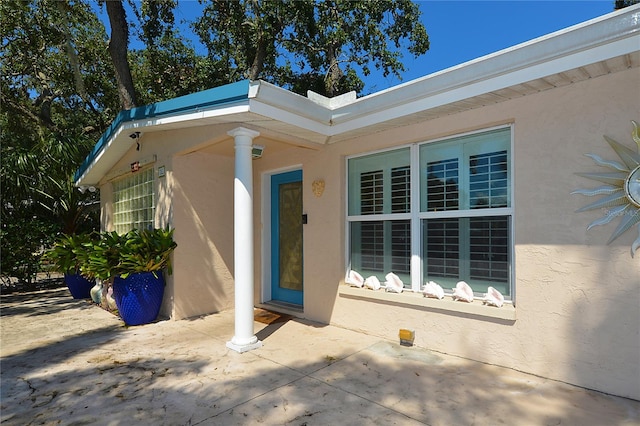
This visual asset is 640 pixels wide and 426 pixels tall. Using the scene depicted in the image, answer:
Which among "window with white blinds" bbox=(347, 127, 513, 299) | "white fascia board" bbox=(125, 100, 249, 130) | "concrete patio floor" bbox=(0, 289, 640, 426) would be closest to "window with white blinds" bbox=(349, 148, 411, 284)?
"window with white blinds" bbox=(347, 127, 513, 299)

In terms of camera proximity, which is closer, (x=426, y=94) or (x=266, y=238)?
(x=426, y=94)

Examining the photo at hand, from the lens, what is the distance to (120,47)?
8070 millimetres

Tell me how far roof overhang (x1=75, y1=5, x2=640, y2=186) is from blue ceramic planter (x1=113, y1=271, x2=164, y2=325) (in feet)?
7.57

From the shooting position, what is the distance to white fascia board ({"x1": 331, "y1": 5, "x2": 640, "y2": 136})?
8.31 ft

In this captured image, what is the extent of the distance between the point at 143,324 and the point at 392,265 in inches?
155

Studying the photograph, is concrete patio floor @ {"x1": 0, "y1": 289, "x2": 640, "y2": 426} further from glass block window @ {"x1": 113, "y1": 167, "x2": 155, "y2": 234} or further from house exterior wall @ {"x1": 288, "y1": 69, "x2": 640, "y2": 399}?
glass block window @ {"x1": 113, "y1": 167, "x2": 155, "y2": 234}

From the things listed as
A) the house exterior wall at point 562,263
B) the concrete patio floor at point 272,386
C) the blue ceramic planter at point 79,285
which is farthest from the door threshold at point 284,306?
the blue ceramic planter at point 79,285

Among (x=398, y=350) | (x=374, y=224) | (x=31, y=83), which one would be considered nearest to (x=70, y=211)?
(x=31, y=83)

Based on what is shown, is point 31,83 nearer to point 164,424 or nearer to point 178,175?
point 178,175

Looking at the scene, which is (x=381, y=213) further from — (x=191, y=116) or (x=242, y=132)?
(x=191, y=116)

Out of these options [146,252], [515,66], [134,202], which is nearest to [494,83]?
[515,66]

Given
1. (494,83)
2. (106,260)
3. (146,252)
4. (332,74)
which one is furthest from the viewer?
(332,74)

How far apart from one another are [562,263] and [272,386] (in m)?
2.94

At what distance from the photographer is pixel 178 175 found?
568 cm
